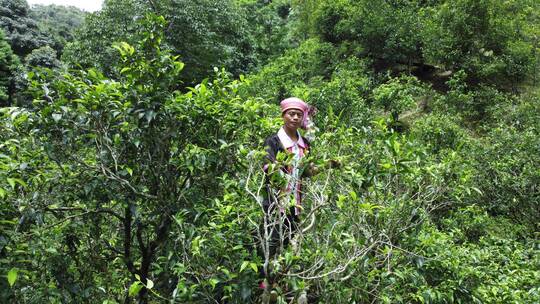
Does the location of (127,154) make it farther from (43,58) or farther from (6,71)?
(43,58)

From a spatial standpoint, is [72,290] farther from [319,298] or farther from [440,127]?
[440,127]

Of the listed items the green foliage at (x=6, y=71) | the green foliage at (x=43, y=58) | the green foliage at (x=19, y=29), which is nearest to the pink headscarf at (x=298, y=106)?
the green foliage at (x=6, y=71)

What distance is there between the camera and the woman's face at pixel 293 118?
2.92m

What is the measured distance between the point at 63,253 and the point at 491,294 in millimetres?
3103

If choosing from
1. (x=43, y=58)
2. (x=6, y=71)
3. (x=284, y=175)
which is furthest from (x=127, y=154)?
(x=43, y=58)

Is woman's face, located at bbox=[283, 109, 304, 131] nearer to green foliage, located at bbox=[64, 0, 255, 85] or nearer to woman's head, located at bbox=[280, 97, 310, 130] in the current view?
woman's head, located at bbox=[280, 97, 310, 130]

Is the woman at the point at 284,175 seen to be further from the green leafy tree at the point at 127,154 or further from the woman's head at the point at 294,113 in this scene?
the green leafy tree at the point at 127,154

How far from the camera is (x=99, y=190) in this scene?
2643 mm

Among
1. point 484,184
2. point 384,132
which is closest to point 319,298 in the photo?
point 384,132

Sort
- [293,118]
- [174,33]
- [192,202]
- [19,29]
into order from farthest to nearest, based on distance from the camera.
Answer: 1. [19,29]
2. [174,33]
3. [293,118]
4. [192,202]

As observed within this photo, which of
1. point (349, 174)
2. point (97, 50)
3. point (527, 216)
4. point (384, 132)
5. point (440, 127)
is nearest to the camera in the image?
point (349, 174)

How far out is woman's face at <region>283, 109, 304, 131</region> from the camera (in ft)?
9.57

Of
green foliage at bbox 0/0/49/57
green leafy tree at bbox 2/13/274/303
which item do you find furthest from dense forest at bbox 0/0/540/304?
green foliage at bbox 0/0/49/57

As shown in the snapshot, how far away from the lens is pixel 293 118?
9.56 feet
